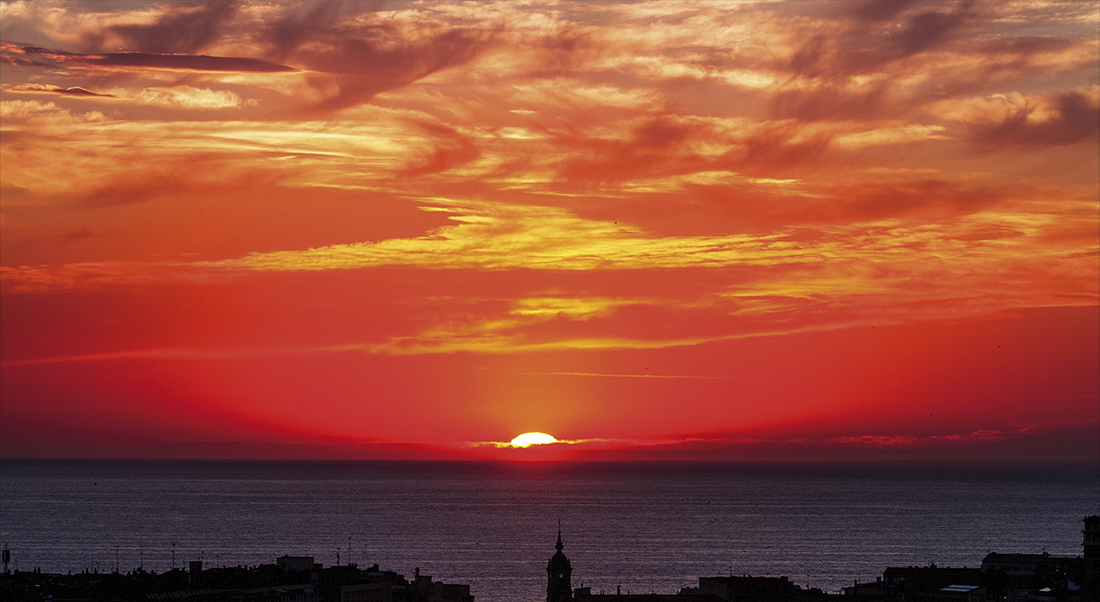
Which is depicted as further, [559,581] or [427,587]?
[427,587]

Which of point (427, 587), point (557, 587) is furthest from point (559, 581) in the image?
point (427, 587)

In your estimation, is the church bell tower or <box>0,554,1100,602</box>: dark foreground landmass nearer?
the church bell tower

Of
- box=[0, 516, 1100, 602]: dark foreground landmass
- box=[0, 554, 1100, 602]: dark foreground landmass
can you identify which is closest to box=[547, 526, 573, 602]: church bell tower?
box=[0, 516, 1100, 602]: dark foreground landmass

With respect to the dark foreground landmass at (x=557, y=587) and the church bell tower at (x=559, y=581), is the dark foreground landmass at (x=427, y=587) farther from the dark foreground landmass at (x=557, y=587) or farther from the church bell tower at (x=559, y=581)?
the church bell tower at (x=559, y=581)

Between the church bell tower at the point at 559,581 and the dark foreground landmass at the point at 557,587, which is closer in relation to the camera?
the church bell tower at the point at 559,581

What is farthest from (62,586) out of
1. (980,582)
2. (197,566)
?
(980,582)

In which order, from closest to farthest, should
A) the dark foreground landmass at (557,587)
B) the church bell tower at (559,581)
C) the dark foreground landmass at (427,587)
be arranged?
the church bell tower at (559,581), the dark foreground landmass at (557,587), the dark foreground landmass at (427,587)

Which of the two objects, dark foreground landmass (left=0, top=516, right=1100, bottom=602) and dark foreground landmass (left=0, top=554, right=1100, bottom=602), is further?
dark foreground landmass (left=0, top=554, right=1100, bottom=602)

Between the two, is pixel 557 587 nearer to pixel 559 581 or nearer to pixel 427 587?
pixel 559 581

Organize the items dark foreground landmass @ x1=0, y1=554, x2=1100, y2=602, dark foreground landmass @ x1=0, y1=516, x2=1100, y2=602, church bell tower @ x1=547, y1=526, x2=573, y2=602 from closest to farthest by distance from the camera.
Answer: church bell tower @ x1=547, y1=526, x2=573, y2=602 < dark foreground landmass @ x1=0, y1=516, x2=1100, y2=602 < dark foreground landmass @ x1=0, y1=554, x2=1100, y2=602

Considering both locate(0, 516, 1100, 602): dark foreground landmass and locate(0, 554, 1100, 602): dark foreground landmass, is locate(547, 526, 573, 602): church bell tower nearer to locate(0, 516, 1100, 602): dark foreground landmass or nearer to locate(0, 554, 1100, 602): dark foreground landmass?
locate(0, 516, 1100, 602): dark foreground landmass

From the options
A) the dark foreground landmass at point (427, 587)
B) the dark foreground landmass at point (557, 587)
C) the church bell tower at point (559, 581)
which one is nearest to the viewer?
the church bell tower at point (559, 581)

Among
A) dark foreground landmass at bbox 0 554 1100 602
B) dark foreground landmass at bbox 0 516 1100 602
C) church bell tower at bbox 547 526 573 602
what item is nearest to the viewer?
church bell tower at bbox 547 526 573 602

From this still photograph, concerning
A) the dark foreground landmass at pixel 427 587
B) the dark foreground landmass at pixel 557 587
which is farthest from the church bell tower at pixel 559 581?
the dark foreground landmass at pixel 427 587
